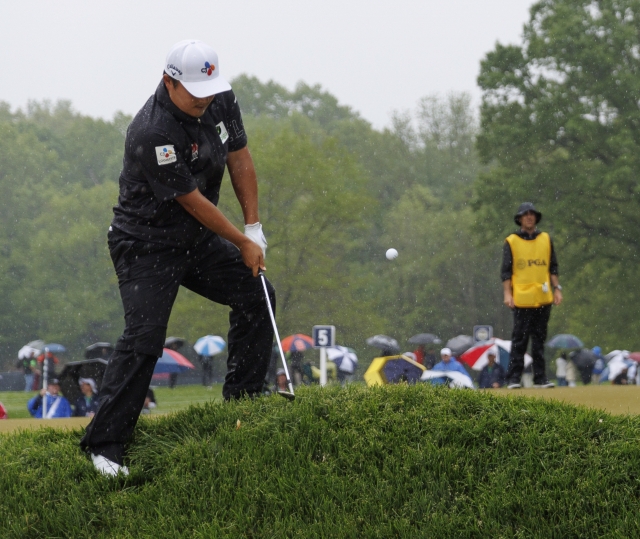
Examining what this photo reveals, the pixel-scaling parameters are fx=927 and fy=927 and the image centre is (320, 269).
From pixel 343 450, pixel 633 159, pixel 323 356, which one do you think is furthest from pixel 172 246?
pixel 633 159

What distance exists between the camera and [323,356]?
55.9 feet

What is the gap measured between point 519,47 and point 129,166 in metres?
30.7

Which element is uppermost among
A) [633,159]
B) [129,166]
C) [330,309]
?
[633,159]

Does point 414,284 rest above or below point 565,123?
below

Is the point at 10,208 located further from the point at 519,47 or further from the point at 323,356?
the point at 323,356

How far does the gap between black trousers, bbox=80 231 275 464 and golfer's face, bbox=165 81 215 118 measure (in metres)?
0.71

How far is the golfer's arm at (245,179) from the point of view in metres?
5.23

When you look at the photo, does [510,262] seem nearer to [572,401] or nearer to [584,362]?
[572,401]

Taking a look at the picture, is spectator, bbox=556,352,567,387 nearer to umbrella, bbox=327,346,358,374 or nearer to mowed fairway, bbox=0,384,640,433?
umbrella, bbox=327,346,358,374

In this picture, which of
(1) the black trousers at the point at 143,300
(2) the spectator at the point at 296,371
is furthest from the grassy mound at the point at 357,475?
(2) the spectator at the point at 296,371

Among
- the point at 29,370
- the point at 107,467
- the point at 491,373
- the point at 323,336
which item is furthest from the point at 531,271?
the point at 29,370

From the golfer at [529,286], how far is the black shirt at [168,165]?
459 centimetres

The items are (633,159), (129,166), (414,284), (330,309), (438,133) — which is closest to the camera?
(129,166)

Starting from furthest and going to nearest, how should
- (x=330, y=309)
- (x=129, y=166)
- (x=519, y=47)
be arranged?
(x=330, y=309), (x=519, y=47), (x=129, y=166)
